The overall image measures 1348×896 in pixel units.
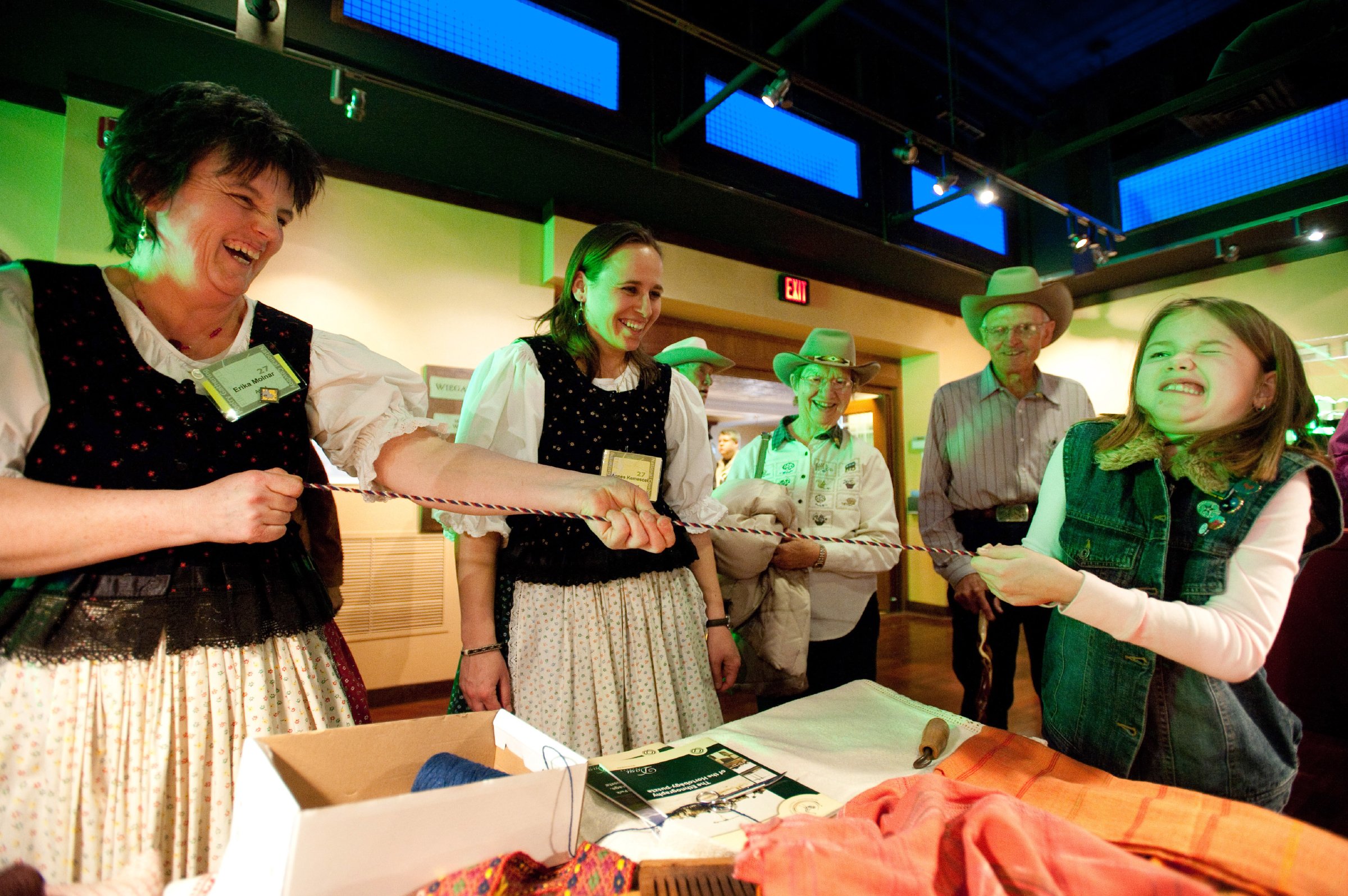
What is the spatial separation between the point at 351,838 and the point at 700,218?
454cm

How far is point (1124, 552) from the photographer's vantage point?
1.12m

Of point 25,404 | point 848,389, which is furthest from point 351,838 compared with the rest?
point 848,389

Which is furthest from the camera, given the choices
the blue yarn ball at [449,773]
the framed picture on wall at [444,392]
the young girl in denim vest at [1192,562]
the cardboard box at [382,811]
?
the framed picture on wall at [444,392]

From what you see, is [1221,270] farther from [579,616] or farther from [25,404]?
[25,404]

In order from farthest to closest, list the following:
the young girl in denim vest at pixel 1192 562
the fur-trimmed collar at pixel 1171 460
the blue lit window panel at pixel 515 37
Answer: the blue lit window panel at pixel 515 37
the fur-trimmed collar at pixel 1171 460
the young girl in denim vest at pixel 1192 562

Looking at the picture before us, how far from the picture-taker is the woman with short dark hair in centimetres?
79

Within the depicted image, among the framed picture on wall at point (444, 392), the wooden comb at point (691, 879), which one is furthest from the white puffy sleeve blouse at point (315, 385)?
the framed picture on wall at point (444, 392)

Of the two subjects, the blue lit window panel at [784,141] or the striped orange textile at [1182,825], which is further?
the blue lit window panel at [784,141]

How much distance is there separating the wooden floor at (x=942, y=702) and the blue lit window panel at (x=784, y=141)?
10.7ft

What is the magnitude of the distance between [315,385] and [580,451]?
576 mm

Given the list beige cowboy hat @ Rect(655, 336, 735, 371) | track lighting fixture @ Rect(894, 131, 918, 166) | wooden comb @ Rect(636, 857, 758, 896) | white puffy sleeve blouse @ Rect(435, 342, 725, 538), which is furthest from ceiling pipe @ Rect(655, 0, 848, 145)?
wooden comb @ Rect(636, 857, 758, 896)

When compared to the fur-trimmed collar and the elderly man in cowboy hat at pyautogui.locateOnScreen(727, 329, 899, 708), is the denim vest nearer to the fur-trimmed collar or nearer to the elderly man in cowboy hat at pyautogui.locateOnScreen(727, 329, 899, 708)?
the fur-trimmed collar

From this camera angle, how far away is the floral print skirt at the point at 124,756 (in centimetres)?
78

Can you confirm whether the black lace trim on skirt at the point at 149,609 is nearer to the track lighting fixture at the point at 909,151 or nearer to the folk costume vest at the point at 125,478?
the folk costume vest at the point at 125,478
